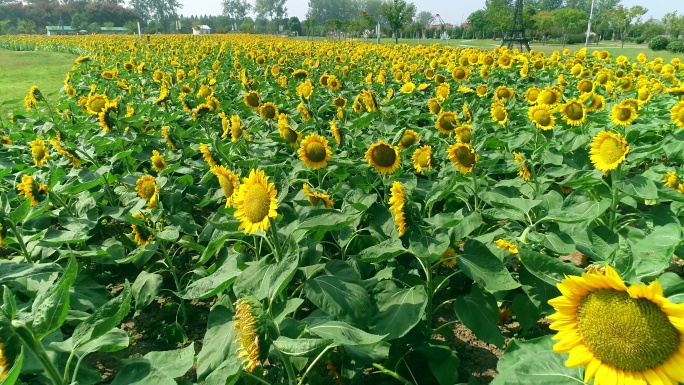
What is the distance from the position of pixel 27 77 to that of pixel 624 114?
67.5 ft

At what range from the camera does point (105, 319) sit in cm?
156

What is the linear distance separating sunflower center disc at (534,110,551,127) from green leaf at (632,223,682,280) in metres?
2.41

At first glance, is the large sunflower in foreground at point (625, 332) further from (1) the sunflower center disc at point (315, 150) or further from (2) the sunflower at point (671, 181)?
(2) the sunflower at point (671, 181)

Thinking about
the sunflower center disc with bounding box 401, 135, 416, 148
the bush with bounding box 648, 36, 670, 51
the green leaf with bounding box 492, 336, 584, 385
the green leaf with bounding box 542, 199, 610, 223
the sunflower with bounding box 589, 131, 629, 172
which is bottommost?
the green leaf with bounding box 492, 336, 584, 385

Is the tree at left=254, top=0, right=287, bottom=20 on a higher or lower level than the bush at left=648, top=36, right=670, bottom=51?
higher

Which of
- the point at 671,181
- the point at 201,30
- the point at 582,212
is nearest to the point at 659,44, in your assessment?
the point at 671,181

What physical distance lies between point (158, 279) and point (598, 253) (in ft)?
8.01

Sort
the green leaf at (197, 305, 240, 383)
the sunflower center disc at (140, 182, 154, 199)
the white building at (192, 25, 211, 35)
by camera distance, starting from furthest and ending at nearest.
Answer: the white building at (192, 25, 211, 35)
the sunflower center disc at (140, 182, 154, 199)
the green leaf at (197, 305, 240, 383)

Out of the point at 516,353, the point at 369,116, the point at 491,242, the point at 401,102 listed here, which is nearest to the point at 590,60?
the point at 401,102

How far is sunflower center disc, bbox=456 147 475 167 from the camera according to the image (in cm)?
296

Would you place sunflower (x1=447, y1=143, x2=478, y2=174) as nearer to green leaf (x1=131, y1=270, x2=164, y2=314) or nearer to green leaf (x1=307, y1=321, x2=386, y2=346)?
green leaf (x1=307, y1=321, x2=386, y2=346)

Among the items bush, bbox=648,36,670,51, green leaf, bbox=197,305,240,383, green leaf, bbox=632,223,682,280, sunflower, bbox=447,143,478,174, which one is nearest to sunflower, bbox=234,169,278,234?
green leaf, bbox=197,305,240,383

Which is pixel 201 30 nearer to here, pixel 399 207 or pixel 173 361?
pixel 399 207

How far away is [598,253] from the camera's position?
1.87 meters
